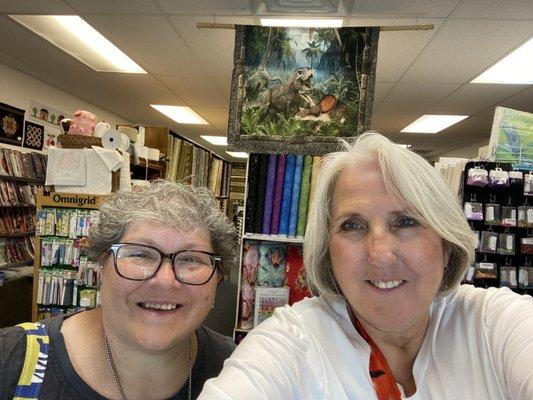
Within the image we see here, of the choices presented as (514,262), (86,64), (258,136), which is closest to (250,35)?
(258,136)

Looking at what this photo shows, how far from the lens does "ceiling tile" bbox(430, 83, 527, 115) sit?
16.2 feet

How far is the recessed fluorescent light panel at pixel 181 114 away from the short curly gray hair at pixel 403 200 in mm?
6385

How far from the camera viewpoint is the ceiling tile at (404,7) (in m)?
3.03

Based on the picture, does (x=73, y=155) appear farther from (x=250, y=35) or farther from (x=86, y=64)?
(x=86, y=64)

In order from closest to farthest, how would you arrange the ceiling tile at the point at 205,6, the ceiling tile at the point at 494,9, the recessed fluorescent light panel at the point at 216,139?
1. the ceiling tile at the point at 494,9
2. the ceiling tile at the point at 205,6
3. the recessed fluorescent light panel at the point at 216,139

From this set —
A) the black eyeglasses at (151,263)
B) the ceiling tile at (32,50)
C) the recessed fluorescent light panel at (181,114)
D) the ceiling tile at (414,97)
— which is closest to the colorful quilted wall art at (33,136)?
the ceiling tile at (32,50)

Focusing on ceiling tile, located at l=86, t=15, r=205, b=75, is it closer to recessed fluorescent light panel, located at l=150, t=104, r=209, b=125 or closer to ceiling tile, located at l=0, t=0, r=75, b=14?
ceiling tile, located at l=0, t=0, r=75, b=14

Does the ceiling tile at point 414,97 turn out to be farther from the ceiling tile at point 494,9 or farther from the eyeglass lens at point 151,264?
the eyeglass lens at point 151,264

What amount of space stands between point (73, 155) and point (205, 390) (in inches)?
95.2

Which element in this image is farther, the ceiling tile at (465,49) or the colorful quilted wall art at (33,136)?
the colorful quilted wall art at (33,136)

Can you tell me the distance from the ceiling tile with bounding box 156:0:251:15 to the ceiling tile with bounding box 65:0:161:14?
119mm

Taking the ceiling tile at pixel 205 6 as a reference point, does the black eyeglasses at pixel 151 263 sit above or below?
below

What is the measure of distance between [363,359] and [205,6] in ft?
10.4

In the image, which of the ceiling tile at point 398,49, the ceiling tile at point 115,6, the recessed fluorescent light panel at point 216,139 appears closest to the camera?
the ceiling tile at point 115,6
